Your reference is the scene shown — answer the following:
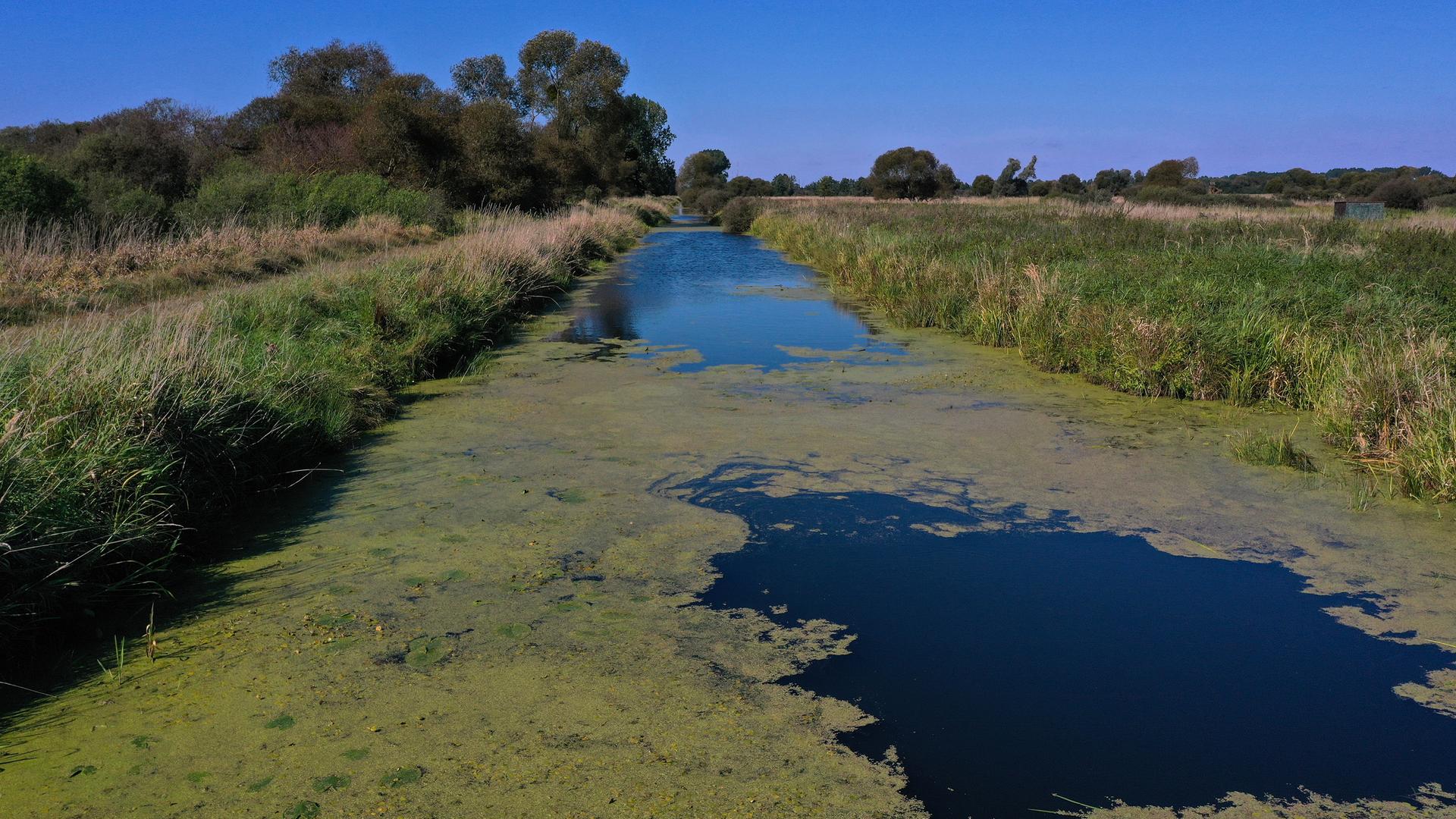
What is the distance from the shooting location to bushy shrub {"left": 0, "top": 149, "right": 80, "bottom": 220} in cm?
1155

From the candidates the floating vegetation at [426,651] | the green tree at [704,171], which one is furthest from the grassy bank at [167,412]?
the green tree at [704,171]

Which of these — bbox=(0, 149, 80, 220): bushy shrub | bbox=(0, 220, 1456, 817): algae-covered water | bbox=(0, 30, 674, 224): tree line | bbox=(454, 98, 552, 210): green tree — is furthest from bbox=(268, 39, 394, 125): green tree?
bbox=(0, 220, 1456, 817): algae-covered water

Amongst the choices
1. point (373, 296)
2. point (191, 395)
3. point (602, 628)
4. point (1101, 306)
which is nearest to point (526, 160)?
point (373, 296)

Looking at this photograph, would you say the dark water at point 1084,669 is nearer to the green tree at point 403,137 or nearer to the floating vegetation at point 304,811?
the floating vegetation at point 304,811

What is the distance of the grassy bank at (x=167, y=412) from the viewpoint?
130 inches

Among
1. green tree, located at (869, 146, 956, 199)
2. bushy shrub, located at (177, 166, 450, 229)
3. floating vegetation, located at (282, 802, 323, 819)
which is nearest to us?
floating vegetation, located at (282, 802, 323, 819)

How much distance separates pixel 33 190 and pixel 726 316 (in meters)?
8.92

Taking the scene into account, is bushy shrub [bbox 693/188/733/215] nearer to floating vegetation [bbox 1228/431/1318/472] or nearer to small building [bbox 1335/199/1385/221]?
small building [bbox 1335/199/1385/221]

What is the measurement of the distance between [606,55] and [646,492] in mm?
42468

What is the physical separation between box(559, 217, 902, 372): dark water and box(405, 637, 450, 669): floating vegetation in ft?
17.4

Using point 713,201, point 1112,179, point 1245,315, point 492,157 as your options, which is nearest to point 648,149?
point 713,201

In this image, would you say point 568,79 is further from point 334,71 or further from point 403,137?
point 403,137

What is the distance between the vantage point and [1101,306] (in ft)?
26.9

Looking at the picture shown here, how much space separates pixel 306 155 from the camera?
2225 cm
